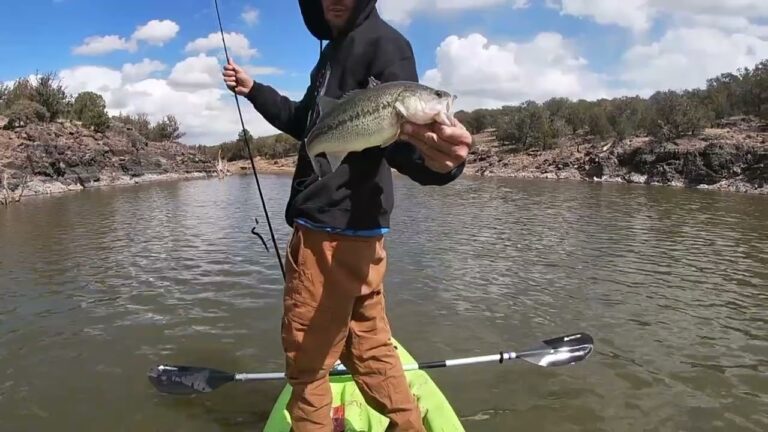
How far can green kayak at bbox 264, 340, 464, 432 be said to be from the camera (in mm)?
4098

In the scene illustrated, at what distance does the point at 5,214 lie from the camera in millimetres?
23453

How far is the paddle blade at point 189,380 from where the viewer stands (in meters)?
5.17

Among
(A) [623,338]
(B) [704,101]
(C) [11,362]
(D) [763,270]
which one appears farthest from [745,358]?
(B) [704,101]

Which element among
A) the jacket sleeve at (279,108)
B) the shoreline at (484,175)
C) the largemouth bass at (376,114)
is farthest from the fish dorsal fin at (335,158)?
the shoreline at (484,175)

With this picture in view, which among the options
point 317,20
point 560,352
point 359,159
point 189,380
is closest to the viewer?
point 359,159

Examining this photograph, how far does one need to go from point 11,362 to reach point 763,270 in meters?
14.0

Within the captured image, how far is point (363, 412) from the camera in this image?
13.9 ft

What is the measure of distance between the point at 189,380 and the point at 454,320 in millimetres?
4409

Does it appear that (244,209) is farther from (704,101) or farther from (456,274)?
(704,101)

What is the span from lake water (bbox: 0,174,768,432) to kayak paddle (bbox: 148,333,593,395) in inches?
17.1

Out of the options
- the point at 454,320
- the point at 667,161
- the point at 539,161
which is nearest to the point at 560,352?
the point at 454,320

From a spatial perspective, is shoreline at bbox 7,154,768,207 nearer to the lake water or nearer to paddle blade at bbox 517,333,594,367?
the lake water

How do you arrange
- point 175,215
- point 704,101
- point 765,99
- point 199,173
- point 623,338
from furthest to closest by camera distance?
point 199,173
point 704,101
point 765,99
point 175,215
point 623,338

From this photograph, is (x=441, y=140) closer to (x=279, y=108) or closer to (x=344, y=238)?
(x=344, y=238)
